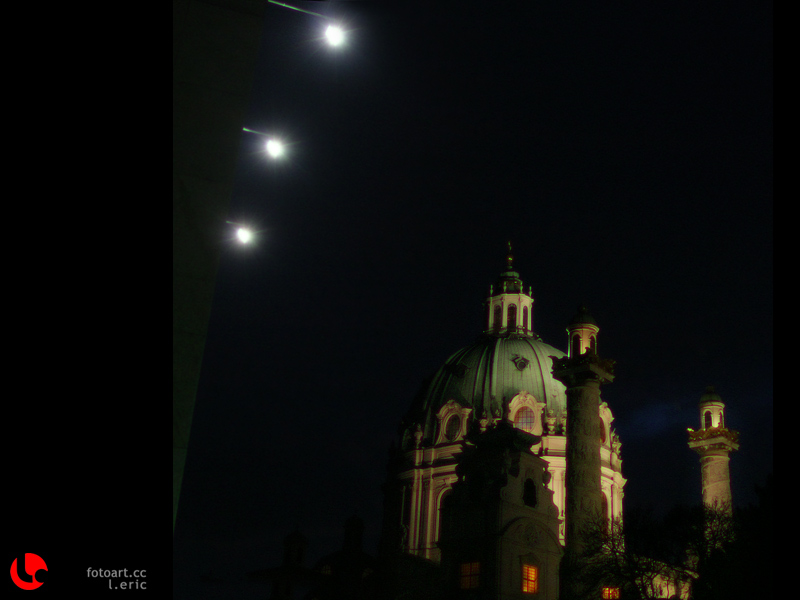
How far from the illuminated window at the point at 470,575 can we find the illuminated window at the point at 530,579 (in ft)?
8.79

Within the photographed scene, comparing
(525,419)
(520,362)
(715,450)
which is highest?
(520,362)

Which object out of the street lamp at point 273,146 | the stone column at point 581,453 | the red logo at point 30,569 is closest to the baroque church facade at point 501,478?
the stone column at point 581,453

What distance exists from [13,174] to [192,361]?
4.34ft

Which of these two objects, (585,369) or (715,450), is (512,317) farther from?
(585,369)

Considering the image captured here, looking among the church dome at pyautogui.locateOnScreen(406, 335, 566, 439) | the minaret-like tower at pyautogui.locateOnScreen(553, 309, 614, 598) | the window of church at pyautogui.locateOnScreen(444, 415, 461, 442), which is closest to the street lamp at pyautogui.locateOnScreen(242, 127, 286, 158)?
the minaret-like tower at pyautogui.locateOnScreen(553, 309, 614, 598)

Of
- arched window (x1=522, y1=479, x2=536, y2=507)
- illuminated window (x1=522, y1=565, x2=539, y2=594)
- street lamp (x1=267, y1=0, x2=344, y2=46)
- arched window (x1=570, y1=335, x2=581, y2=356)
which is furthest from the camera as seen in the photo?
arched window (x1=522, y1=479, x2=536, y2=507)

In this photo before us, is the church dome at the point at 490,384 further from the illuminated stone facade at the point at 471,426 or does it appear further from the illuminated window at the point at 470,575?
the illuminated window at the point at 470,575

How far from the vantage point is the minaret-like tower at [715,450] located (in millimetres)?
49156

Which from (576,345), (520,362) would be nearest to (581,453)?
(576,345)

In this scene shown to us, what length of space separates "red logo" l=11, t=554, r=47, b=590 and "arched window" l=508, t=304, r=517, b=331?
79.5 metres

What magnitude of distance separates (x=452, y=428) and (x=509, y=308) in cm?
1753

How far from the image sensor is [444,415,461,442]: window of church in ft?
236

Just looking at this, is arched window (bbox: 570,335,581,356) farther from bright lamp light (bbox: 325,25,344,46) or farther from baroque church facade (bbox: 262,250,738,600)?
bright lamp light (bbox: 325,25,344,46)

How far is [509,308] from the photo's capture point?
3349 inches
